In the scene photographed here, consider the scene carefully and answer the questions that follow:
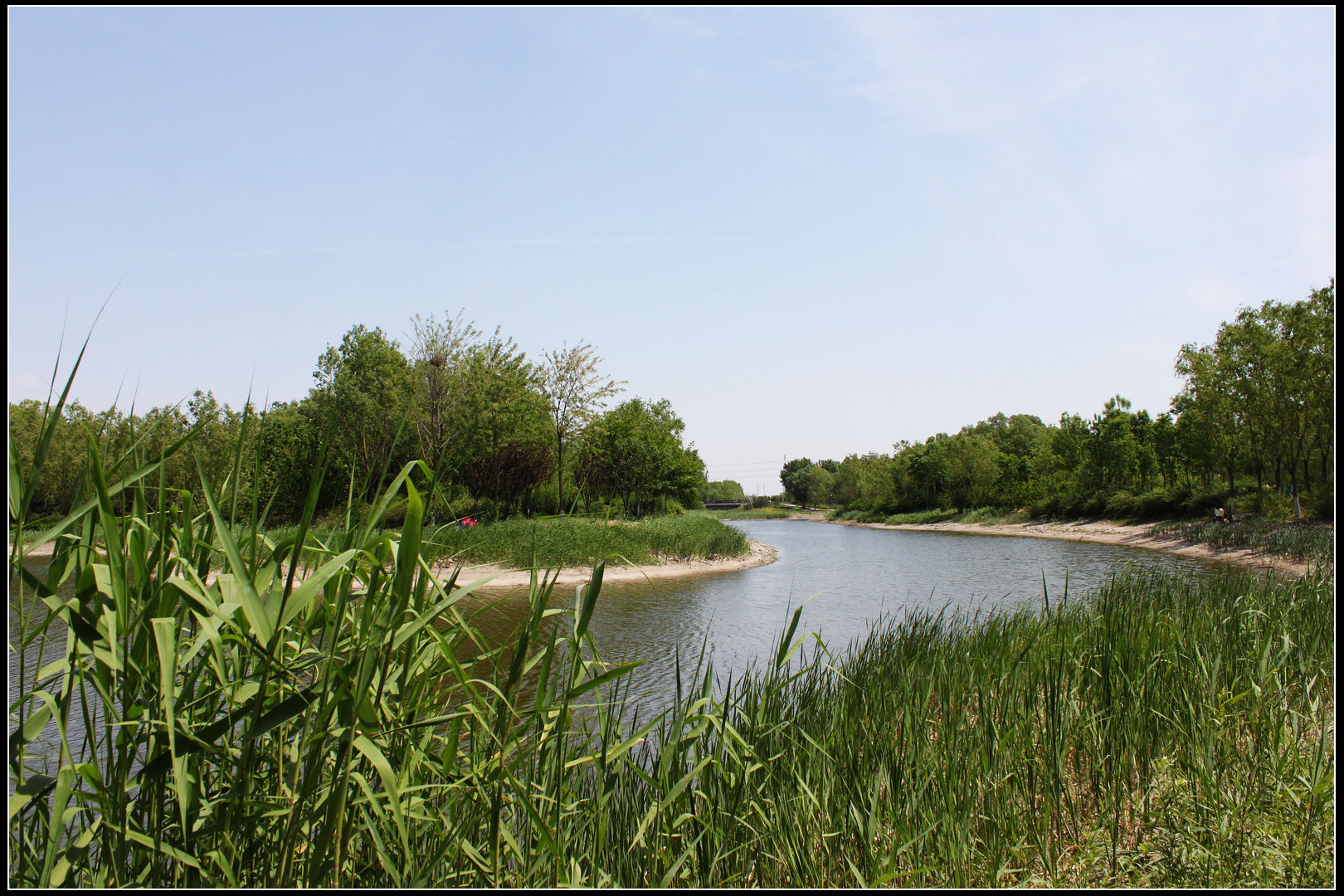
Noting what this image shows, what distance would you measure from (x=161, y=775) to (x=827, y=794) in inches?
95.5

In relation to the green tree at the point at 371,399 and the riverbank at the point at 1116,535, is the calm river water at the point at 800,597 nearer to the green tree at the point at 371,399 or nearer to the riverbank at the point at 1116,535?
the riverbank at the point at 1116,535

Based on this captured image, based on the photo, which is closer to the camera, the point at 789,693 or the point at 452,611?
the point at 452,611

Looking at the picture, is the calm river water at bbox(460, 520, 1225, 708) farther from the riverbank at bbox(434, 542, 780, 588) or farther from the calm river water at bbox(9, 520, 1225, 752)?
the riverbank at bbox(434, 542, 780, 588)

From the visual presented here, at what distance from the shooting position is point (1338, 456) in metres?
2.60

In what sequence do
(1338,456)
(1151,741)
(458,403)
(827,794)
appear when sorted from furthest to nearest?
(458,403) → (1151,741) → (827,794) → (1338,456)

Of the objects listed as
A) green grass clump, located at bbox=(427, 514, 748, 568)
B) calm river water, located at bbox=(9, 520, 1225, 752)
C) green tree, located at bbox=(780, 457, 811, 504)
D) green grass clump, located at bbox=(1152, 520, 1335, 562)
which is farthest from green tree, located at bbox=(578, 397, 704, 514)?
green tree, located at bbox=(780, 457, 811, 504)

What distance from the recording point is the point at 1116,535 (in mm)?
31812

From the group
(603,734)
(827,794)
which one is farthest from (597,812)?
(827,794)

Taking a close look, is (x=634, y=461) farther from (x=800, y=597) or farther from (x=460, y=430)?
(x=800, y=597)

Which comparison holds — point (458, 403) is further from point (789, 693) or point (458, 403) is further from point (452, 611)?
point (452, 611)

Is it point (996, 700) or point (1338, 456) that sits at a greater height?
point (1338, 456)

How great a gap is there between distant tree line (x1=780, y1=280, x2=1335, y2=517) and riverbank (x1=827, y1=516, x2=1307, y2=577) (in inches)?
63.6

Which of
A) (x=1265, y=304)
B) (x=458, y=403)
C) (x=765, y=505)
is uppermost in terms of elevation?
(x=1265, y=304)

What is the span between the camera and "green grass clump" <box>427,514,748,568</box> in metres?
17.7
